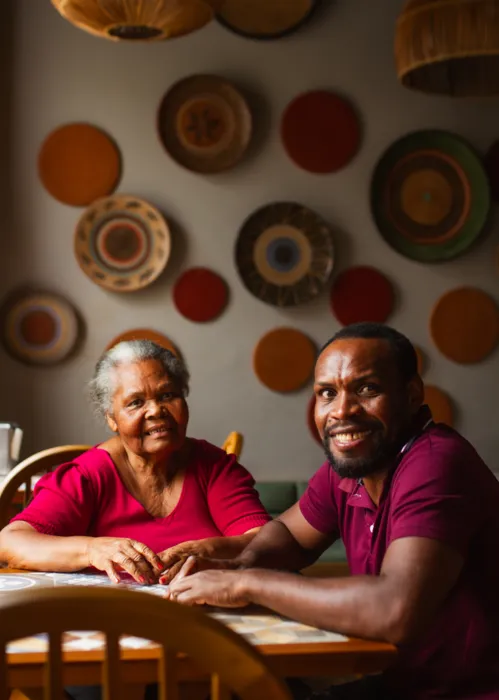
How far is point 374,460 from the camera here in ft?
5.64

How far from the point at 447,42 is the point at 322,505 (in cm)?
191

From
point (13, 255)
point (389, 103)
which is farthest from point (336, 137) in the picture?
point (13, 255)

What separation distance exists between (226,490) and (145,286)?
222cm

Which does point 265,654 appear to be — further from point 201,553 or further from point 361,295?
point 361,295

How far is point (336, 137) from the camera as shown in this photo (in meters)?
4.43

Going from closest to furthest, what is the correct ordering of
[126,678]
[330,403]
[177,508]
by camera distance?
[126,678]
[330,403]
[177,508]

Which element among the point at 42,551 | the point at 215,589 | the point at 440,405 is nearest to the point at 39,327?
the point at 440,405

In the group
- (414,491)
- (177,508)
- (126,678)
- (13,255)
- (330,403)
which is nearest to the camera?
(126,678)

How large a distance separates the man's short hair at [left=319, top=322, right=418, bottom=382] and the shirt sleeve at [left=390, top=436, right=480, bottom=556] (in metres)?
0.19

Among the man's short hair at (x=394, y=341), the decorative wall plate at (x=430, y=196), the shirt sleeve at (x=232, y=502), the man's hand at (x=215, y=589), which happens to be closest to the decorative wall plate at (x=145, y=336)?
the decorative wall plate at (x=430, y=196)

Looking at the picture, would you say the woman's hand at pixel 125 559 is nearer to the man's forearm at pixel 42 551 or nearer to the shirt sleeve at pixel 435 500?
the man's forearm at pixel 42 551

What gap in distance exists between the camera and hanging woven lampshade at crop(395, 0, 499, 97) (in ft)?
10.4

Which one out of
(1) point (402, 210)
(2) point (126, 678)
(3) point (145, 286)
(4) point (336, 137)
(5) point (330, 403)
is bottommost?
(2) point (126, 678)

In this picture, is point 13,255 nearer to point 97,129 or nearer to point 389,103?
point 97,129
